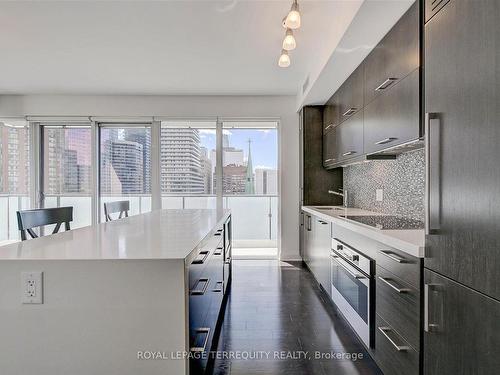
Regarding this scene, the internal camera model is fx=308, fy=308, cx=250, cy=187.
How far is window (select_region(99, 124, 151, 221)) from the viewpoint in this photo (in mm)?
5062

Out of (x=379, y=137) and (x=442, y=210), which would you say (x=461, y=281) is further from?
(x=379, y=137)

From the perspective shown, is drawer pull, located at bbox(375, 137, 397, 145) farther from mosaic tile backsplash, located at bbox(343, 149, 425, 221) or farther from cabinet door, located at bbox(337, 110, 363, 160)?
cabinet door, located at bbox(337, 110, 363, 160)

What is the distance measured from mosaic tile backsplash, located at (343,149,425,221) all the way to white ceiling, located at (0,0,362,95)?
1.21 m

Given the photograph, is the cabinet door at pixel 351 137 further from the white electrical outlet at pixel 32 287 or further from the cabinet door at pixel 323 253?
the white electrical outlet at pixel 32 287

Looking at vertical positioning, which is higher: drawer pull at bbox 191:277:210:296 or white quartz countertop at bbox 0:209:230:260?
white quartz countertop at bbox 0:209:230:260

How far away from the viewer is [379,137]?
2.44 metres

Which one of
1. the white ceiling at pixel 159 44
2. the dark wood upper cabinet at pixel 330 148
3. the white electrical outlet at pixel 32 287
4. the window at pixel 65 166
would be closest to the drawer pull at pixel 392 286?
the white electrical outlet at pixel 32 287

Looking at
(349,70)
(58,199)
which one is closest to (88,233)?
(349,70)

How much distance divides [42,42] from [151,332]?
332 cm

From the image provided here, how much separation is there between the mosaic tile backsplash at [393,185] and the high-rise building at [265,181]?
156cm

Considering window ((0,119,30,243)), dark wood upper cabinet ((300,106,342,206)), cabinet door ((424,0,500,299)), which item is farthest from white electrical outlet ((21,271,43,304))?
window ((0,119,30,243))

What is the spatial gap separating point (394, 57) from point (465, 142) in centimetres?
129

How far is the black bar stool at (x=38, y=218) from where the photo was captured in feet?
6.51

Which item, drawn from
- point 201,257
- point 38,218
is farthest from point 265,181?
point 201,257
